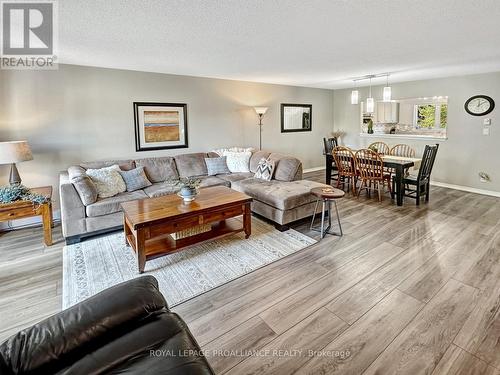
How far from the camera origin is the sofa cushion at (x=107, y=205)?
11.0 ft

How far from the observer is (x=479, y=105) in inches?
203

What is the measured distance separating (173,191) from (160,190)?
0.18 metres

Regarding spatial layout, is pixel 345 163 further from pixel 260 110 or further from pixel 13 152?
pixel 13 152

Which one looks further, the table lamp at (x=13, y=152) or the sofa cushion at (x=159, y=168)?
the sofa cushion at (x=159, y=168)

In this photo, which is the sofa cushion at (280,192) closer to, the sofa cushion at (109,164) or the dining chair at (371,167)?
the dining chair at (371,167)

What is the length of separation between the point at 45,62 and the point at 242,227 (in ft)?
11.1

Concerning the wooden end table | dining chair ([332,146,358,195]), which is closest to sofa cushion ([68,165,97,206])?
the wooden end table

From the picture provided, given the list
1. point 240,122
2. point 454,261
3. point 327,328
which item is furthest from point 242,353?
point 240,122

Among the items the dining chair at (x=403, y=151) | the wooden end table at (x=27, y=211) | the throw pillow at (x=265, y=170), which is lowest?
the wooden end table at (x=27, y=211)

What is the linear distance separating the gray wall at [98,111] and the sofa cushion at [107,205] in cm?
118

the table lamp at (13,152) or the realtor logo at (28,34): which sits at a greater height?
the realtor logo at (28,34)

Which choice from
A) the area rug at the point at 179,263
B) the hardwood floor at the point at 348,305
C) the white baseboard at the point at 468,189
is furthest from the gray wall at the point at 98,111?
the white baseboard at the point at 468,189

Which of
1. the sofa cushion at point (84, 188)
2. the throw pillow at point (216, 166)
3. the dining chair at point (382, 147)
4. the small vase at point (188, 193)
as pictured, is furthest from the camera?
the dining chair at point (382, 147)

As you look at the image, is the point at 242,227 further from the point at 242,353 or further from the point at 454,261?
the point at 454,261
